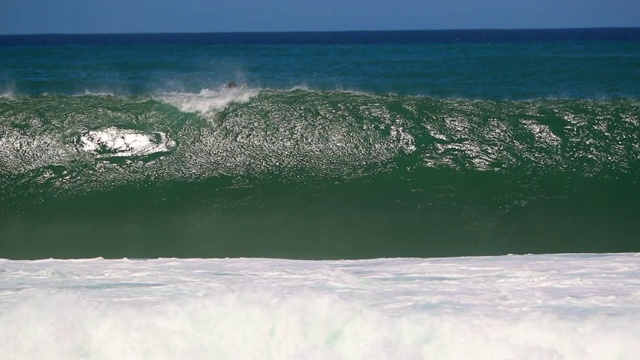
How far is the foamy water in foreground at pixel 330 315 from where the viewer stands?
370 cm

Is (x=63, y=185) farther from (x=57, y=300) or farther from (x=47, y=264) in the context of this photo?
(x=57, y=300)

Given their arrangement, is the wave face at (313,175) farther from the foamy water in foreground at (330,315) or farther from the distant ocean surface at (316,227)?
the foamy water in foreground at (330,315)

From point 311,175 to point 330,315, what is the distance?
204 inches

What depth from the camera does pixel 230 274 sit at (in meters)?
4.88

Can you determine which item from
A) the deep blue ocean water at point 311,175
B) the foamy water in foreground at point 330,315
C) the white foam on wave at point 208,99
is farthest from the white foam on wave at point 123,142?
the foamy water in foreground at point 330,315

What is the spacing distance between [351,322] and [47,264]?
2378 mm

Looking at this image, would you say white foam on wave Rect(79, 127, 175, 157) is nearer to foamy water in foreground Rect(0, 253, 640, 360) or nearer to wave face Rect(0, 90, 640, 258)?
wave face Rect(0, 90, 640, 258)

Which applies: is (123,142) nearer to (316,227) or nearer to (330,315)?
(316,227)

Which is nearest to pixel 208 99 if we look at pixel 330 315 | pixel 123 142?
pixel 123 142

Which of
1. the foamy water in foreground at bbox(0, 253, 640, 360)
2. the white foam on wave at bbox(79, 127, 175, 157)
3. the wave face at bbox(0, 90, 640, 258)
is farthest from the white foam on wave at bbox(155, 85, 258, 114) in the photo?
the foamy water in foreground at bbox(0, 253, 640, 360)

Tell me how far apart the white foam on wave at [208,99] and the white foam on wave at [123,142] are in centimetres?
83

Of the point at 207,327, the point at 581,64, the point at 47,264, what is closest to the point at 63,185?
the point at 47,264

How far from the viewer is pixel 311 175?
9047 mm

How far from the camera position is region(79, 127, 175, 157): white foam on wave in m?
9.67
